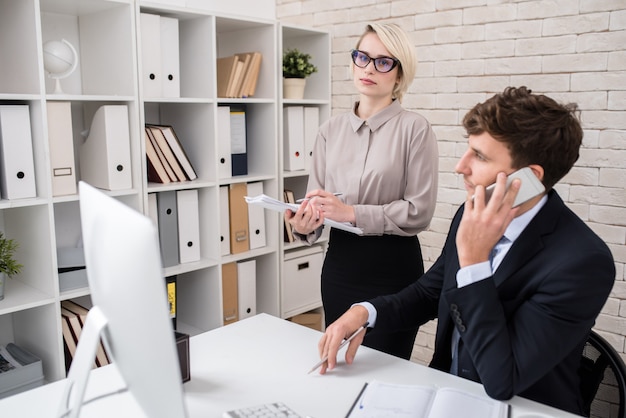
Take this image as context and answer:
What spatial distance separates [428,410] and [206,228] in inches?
71.7

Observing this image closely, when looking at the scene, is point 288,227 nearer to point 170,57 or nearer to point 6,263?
point 170,57

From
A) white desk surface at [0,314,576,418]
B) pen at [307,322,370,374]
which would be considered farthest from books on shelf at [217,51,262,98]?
pen at [307,322,370,374]

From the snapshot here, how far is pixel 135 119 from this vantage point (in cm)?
246

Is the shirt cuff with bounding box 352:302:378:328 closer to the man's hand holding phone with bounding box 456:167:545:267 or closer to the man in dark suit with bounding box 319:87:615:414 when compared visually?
the man in dark suit with bounding box 319:87:615:414

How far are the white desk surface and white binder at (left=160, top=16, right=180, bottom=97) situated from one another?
135 cm

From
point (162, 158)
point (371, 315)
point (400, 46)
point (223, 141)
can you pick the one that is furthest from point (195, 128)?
point (371, 315)

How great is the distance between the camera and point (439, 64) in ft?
9.76

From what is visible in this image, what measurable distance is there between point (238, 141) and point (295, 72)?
1.68 ft

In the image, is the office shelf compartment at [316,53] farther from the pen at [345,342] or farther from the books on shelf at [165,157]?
the pen at [345,342]

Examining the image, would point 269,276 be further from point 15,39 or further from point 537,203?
point 537,203

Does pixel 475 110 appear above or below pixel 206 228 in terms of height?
above

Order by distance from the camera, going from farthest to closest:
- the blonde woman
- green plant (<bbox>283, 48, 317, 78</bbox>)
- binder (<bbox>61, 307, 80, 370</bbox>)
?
green plant (<bbox>283, 48, 317, 78</bbox>)
binder (<bbox>61, 307, 80, 370</bbox>)
the blonde woman

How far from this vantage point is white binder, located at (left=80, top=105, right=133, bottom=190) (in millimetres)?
2408

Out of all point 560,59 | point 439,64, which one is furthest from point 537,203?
point 439,64
